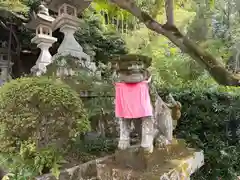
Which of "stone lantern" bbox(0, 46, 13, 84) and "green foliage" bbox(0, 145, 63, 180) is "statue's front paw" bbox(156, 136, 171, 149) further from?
"stone lantern" bbox(0, 46, 13, 84)

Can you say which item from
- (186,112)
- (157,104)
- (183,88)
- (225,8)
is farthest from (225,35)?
(157,104)

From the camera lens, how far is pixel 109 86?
16.0 ft

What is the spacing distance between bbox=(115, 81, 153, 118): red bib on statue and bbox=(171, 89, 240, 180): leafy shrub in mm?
2245

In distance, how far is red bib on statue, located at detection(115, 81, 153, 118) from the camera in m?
2.87

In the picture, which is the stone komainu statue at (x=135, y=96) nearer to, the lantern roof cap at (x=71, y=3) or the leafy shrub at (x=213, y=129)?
the leafy shrub at (x=213, y=129)

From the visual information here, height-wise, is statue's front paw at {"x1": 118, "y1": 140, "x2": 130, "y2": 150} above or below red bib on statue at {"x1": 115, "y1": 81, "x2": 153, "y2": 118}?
below

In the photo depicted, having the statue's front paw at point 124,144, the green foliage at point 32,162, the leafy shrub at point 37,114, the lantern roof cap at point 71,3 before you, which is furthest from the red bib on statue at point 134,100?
the lantern roof cap at point 71,3

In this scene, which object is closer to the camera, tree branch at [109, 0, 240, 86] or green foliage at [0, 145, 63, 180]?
tree branch at [109, 0, 240, 86]

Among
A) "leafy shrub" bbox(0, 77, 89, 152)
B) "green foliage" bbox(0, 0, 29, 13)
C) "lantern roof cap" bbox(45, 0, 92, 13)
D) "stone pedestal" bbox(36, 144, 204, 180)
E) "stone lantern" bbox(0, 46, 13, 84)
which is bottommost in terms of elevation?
"stone pedestal" bbox(36, 144, 204, 180)

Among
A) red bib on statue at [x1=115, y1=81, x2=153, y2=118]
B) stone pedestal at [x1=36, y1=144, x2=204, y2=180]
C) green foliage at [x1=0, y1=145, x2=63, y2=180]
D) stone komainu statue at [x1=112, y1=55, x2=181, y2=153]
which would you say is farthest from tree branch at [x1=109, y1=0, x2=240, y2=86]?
green foliage at [x1=0, y1=145, x2=63, y2=180]

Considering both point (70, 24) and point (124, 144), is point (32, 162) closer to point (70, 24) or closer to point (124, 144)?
point (124, 144)

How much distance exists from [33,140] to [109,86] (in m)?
2.24

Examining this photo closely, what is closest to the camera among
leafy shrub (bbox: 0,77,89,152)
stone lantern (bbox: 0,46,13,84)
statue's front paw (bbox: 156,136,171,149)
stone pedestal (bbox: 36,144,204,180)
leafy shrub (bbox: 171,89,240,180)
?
stone pedestal (bbox: 36,144,204,180)

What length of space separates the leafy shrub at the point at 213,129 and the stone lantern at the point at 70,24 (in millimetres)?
2695
